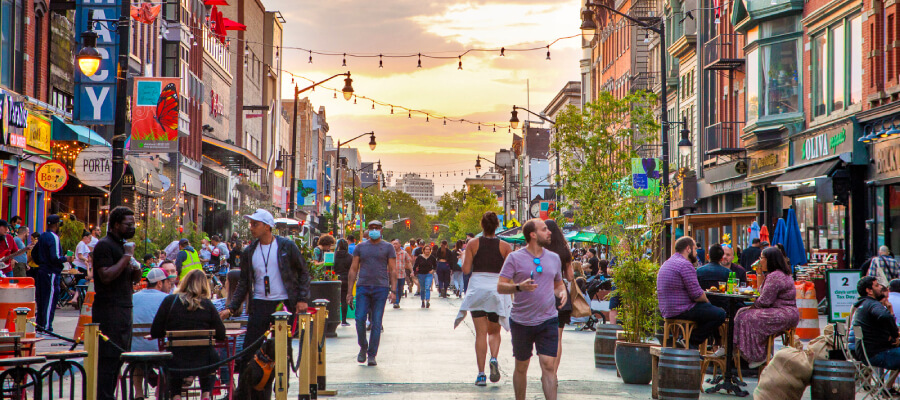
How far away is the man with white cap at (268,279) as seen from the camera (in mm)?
10320

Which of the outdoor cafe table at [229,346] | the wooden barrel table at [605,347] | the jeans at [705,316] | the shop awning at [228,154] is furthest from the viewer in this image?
the shop awning at [228,154]

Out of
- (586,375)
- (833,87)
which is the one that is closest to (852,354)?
(586,375)

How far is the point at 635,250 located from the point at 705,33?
28.5 meters

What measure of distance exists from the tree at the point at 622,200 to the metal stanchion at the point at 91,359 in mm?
6383

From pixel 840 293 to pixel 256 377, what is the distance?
8.97 metres

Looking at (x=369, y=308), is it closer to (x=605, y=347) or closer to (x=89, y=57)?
(x=605, y=347)

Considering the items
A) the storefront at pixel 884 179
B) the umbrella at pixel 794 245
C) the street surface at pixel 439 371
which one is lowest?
the street surface at pixel 439 371

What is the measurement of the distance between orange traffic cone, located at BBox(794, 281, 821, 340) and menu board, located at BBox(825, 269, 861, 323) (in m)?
2.39

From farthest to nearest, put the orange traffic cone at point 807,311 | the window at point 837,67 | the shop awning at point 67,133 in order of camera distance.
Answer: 1. the shop awning at point 67,133
2. the window at point 837,67
3. the orange traffic cone at point 807,311


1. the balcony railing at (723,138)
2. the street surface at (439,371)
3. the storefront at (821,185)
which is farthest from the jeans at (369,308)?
the balcony railing at (723,138)

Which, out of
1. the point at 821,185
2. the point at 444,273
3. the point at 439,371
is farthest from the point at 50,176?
the point at 821,185

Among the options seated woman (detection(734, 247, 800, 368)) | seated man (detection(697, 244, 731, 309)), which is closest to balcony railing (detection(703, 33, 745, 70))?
seated man (detection(697, 244, 731, 309))

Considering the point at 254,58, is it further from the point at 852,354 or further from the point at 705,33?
the point at 852,354

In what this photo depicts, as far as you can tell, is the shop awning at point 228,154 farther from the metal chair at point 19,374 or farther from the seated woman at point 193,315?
the metal chair at point 19,374
